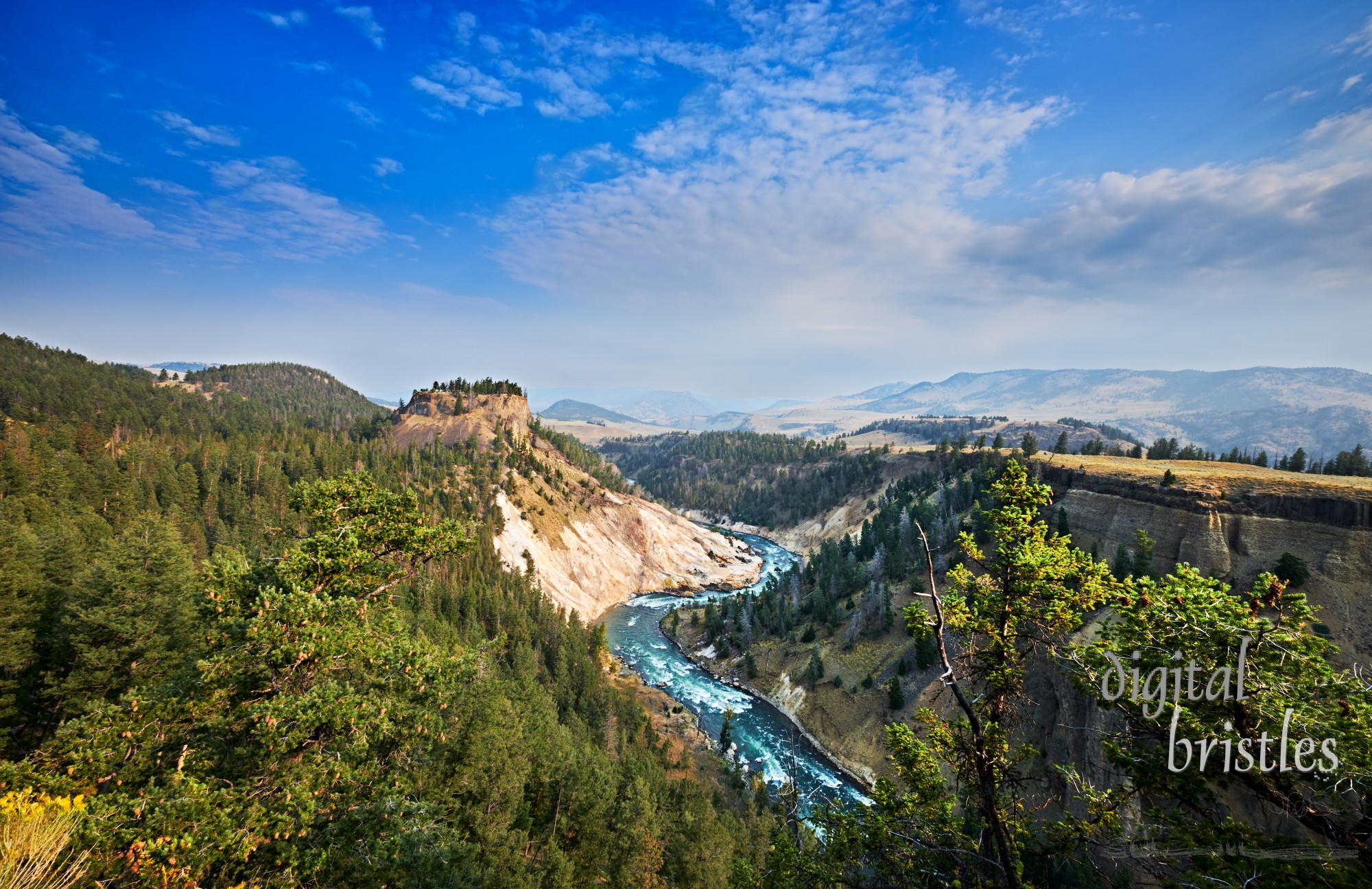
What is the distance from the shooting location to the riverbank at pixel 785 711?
54.8 m

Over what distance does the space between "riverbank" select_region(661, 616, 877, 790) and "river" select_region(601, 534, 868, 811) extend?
1.51 feet

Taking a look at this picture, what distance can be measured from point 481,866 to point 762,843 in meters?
23.4

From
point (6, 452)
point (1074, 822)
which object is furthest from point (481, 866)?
point (6, 452)

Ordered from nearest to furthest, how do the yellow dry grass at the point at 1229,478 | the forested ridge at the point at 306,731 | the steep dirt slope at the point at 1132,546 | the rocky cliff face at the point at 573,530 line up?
the forested ridge at the point at 306,731
the steep dirt slope at the point at 1132,546
the yellow dry grass at the point at 1229,478
the rocky cliff face at the point at 573,530

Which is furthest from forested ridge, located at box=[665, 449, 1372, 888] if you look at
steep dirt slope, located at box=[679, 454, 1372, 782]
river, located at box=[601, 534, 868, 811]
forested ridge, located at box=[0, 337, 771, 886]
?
steep dirt slope, located at box=[679, 454, 1372, 782]

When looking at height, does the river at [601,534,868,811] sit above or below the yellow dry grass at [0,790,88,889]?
below

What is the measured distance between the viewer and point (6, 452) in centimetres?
5428

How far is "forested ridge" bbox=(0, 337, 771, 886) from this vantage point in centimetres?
980

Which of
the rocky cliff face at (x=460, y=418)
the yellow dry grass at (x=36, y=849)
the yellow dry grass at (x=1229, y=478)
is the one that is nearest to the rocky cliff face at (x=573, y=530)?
the rocky cliff face at (x=460, y=418)

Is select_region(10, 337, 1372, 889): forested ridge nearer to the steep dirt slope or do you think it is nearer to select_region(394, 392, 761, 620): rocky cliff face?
the steep dirt slope

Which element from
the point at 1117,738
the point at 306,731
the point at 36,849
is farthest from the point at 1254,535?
the point at 36,849

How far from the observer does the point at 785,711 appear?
6881cm

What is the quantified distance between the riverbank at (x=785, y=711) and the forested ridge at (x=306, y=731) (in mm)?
15757

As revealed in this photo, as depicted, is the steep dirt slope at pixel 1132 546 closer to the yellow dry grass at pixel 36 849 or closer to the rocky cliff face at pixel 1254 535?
the rocky cliff face at pixel 1254 535
